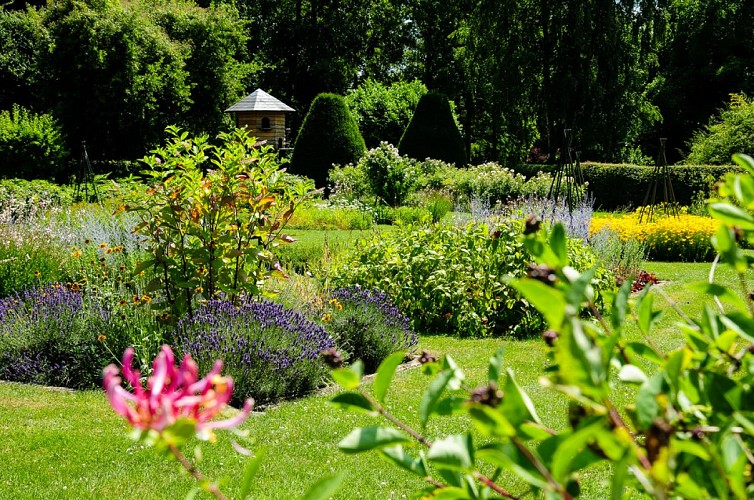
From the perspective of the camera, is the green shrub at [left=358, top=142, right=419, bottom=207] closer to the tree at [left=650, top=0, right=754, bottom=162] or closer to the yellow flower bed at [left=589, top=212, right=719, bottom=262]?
the yellow flower bed at [left=589, top=212, right=719, bottom=262]

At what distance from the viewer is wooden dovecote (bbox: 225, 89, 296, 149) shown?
73.6ft

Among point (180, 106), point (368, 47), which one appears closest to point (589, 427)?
point (180, 106)

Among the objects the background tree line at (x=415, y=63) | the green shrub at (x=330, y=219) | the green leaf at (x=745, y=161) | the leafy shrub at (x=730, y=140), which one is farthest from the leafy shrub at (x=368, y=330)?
the background tree line at (x=415, y=63)

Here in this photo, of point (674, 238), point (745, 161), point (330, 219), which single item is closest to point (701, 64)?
point (674, 238)

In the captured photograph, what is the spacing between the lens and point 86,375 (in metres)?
5.01

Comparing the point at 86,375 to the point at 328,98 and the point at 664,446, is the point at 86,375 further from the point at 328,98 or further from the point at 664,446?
the point at 328,98

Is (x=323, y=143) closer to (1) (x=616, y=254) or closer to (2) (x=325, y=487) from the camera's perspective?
(1) (x=616, y=254)

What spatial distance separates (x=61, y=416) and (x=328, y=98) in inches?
640

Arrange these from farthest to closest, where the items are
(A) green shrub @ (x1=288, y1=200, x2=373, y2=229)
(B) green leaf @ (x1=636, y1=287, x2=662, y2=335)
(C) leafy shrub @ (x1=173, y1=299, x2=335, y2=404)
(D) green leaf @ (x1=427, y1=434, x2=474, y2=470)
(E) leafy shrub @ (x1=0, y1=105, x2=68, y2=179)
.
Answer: (E) leafy shrub @ (x1=0, y1=105, x2=68, y2=179) < (A) green shrub @ (x1=288, y1=200, x2=373, y2=229) < (C) leafy shrub @ (x1=173, y1=299, x2=335, y2=404) < (B) green leaf @ (x1=636, y1=287, x2=662, y2=335) < (D) green leaf @ (x1=427, y1=434, x2=474, y2=470)

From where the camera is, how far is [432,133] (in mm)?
20516

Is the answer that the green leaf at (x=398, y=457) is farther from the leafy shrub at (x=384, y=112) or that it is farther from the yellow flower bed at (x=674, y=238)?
the leafy shrub at (x=384, y=112)

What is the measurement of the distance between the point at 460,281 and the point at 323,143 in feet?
43.1

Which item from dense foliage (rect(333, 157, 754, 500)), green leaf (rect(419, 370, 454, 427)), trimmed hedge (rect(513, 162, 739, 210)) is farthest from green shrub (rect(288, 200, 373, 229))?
green leaf (rect(419, 370, 454, 427))

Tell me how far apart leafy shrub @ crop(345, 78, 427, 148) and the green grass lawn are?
20609 mm
